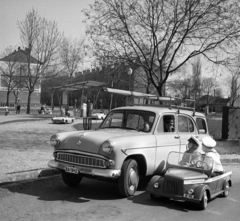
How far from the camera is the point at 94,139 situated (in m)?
6.16

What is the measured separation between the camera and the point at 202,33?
16312mm

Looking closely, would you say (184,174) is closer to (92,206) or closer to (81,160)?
(92,206)

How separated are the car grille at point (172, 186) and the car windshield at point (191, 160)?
2.37 feet

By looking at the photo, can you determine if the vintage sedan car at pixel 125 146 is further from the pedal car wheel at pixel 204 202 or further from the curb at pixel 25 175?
the pedal car wheel at pixel 204 202

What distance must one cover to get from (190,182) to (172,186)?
12.4 inches

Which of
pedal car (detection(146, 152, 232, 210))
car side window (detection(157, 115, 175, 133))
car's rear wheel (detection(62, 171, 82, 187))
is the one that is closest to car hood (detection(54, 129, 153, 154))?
car side window (detection(157, 115, 175, 133))

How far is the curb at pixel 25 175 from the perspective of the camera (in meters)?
7.12

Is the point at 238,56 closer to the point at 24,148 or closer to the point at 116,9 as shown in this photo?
the point at 116,9

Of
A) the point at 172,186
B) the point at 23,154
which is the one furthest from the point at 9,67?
the point at 172,186

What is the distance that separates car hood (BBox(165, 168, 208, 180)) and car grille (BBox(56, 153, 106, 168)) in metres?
1.23

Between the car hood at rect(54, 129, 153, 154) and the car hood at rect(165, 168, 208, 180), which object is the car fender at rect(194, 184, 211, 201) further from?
the car hood at rect(54, 129, 153, 154)

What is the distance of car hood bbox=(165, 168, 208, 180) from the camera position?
5712 mm

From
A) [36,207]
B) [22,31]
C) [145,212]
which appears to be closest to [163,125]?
[145,212]

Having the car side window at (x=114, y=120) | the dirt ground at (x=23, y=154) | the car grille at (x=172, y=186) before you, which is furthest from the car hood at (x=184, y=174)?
the dirt ground at (x=23, y=154)
